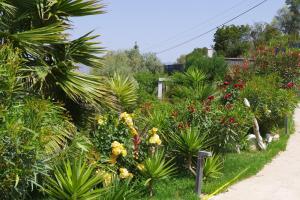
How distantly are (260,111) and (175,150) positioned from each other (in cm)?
398

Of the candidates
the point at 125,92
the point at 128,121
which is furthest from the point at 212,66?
the point at 128,121

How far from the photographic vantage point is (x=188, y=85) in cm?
1627

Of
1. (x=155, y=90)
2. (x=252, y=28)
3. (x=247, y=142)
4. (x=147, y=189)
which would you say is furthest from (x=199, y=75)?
(x=252, y=28)

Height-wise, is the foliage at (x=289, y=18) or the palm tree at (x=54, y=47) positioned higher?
the foliage at (x=289, y=18)

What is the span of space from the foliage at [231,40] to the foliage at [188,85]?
37708mm

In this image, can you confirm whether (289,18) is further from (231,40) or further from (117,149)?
(117,149)

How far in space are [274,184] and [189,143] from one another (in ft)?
4.96

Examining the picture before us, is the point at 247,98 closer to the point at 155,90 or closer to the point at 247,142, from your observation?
the point at 247,142

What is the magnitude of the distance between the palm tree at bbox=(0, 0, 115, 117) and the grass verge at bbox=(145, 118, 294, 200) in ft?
5.02

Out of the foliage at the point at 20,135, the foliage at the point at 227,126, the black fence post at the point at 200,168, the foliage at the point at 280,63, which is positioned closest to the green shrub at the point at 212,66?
the foliage at the point at 280,63

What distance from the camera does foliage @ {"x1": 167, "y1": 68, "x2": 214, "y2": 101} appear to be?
13556 millimetres

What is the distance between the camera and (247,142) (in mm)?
10539

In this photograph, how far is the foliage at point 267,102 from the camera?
38.5 feet

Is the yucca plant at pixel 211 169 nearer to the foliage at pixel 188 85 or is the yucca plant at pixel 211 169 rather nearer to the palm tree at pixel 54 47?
the palm tree at pixel 54 47
